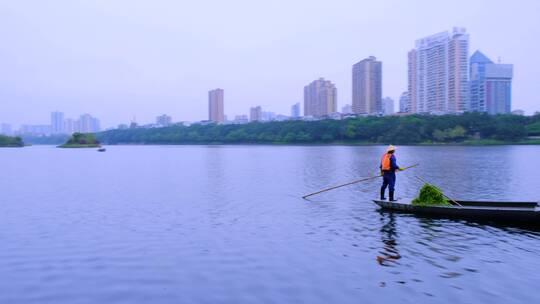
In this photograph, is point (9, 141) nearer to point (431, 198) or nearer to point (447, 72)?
point (447, 72)

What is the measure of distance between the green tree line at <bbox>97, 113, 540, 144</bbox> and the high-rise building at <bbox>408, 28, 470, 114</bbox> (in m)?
54.8

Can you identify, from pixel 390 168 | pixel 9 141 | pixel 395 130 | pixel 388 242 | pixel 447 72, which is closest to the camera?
pixel 388 242

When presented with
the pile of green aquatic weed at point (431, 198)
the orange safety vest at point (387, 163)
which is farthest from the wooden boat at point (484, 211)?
the orange safety vest at point (387, 163)

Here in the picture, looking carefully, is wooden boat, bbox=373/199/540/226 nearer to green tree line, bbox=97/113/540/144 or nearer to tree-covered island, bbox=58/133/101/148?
green tree line, bbox=97/113/540/144

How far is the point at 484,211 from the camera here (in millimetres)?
14781

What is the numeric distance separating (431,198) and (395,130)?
10847 cm

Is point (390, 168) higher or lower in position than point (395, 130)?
lower

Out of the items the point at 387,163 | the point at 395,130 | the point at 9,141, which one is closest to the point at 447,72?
the point at 395,130

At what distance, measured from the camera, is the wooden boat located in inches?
555

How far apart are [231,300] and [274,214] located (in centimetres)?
911

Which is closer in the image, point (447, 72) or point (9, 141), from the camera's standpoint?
point (9, 141)

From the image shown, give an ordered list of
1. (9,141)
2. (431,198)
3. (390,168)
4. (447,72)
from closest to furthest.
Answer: (431,198)
(390,168)
(9,141)
(447,72)

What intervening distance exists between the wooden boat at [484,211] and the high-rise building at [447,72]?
174255 millimetres

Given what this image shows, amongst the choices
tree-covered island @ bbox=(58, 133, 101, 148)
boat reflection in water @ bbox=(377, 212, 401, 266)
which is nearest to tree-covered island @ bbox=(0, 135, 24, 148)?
tree-covered island @ bbox=(58, 133, 101, 148)
